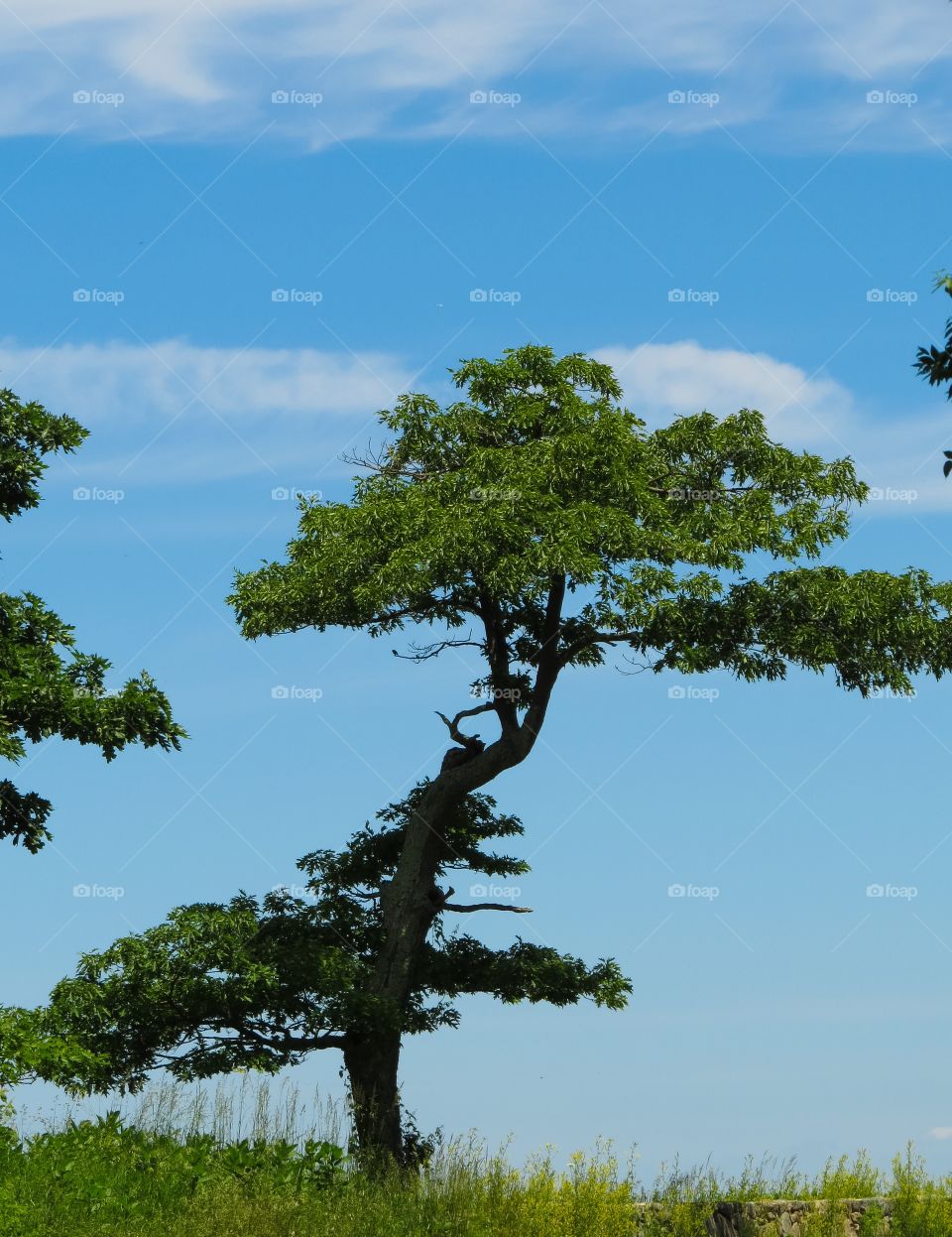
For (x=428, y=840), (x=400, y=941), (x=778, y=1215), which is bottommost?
(x=778, y=1215)

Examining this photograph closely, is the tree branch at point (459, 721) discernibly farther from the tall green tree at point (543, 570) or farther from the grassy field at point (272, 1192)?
the grassy field at point (272, 1192)

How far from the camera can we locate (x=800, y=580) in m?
17.3

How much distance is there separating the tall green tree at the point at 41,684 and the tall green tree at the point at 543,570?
4.14 metres

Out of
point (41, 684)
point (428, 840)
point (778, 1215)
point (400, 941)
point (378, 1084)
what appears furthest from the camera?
point (428, 840)

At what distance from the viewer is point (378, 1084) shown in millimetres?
17031

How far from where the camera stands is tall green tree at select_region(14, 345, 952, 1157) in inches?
656

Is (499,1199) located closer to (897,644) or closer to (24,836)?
(24,836)

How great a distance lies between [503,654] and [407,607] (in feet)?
5.37

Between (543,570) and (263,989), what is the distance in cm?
609

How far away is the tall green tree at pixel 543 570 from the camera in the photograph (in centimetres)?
1667

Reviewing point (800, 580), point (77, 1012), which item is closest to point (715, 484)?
point (800, 580)

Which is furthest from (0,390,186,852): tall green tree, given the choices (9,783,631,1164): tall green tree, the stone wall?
the stone wall

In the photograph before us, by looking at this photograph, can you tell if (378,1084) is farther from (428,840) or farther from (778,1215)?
(778,1215)

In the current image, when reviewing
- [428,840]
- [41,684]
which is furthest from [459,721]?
[41,684]
